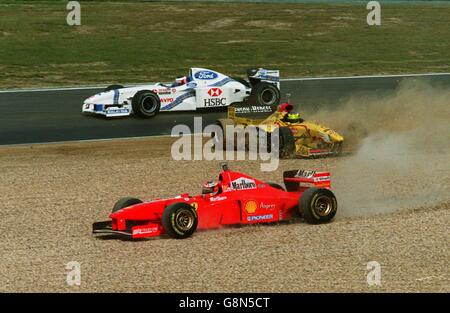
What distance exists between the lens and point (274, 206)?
12625mm

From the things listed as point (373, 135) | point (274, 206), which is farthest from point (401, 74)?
point (274, 206)

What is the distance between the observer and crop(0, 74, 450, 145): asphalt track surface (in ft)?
71.3

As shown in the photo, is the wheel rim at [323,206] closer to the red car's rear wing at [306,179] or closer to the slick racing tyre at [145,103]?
the red car's rear wing at [306,179]

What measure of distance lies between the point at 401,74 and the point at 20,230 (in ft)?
72.9

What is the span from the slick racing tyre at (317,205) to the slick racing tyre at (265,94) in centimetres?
1217

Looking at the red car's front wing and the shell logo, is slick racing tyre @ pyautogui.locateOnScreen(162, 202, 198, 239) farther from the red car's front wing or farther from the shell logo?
the shell logo

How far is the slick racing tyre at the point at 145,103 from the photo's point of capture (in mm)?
23391

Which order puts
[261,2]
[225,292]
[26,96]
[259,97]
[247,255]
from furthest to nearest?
[261,2] → [26,96] → [259,97] → [247,255] → [225,292]

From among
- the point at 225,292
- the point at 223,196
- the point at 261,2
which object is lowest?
the point at 225,292

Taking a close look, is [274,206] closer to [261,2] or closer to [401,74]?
[401,74]

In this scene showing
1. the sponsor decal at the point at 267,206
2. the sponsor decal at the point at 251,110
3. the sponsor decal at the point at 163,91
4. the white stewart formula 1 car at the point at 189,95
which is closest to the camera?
the sponsor decal at the point at 267,206

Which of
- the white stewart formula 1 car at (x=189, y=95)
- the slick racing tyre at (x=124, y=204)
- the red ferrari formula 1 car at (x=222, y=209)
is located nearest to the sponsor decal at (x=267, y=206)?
the red ferrari formula 1 car at (x=222, y=209)

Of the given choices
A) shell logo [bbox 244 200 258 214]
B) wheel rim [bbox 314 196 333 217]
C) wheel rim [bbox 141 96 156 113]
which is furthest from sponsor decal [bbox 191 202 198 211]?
wheel rim [bbox 141 96 156 113]

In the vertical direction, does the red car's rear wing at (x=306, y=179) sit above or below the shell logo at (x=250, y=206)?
above
